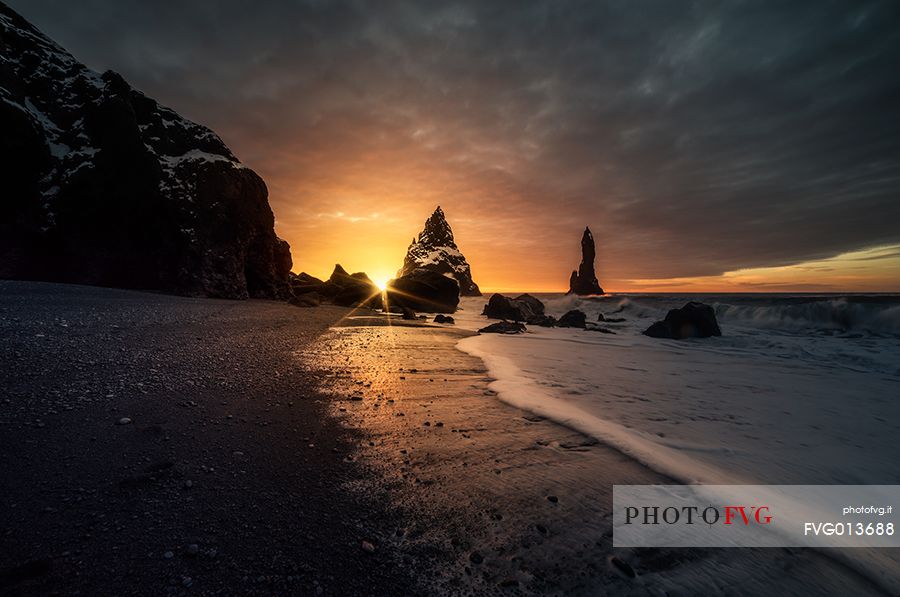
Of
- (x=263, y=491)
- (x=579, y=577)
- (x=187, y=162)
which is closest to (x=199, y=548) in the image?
(x=263, y=491)

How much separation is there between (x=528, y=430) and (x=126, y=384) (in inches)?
211

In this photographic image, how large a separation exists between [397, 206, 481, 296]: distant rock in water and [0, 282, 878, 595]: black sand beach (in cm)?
9389

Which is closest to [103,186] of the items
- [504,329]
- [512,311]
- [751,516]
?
[504,329]

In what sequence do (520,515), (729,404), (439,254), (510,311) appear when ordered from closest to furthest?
1. (520,515)
2. (729,404)
3. (510,311)
4. (439,254)

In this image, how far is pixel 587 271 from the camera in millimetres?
110250

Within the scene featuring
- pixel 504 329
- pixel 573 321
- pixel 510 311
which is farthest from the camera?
pixel 510 311

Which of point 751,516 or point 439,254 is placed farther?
point 439,254

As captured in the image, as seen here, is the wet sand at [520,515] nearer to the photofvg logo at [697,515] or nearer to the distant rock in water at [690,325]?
the photofvg logo at [697,515]

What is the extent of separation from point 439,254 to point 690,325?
300 feet

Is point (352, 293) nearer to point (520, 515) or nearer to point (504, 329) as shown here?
point (504, 329)

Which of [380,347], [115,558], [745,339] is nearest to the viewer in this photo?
[115,558]

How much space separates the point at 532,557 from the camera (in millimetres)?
2080

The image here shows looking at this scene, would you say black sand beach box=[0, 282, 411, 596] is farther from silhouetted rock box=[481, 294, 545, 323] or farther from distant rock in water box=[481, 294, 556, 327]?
silhouetted rock box=[481, 294, 545, 323]

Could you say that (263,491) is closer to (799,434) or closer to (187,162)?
(799,434)
